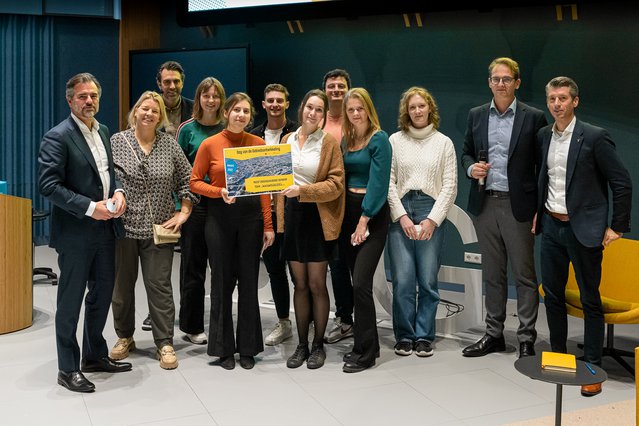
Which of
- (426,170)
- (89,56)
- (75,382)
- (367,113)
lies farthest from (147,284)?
(89,56)

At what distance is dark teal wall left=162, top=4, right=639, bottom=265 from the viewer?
5.54 metres

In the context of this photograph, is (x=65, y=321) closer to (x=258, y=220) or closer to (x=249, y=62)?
(x=258, y=220)

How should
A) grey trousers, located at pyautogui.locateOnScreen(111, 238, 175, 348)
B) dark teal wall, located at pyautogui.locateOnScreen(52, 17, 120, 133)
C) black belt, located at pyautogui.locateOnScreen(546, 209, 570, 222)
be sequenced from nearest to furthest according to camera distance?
1. black belt, located at pyautogui.locateOnScreen(546, 209, 570, 222)
2. grey trousers, located at pyautogui.locateOnScreen(111, 238, 175, 348)
3. dark teal wall, located at pyautogui.locateOnScreen(52, 17, 120, 133)

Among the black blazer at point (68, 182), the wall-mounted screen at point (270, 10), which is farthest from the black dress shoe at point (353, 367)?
the wall-mounted screen at point (270, 10)

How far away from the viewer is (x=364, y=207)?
410 centimetres

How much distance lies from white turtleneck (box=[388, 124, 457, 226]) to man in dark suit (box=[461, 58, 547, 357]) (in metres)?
0.14

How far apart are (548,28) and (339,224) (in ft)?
9.24

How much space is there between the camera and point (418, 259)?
455cm

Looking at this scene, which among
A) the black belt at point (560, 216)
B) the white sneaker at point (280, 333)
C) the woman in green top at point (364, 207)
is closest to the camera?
the black belt at point (560, 216)

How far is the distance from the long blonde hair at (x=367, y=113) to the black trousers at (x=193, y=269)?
974 millimetres

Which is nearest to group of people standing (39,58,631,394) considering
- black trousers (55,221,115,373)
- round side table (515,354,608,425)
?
black trousers (55,221,115,373)

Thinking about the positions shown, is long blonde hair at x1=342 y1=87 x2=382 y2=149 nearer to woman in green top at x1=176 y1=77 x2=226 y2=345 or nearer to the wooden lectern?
woman in green top at x1=176 y1=77 x2=226 y2=345

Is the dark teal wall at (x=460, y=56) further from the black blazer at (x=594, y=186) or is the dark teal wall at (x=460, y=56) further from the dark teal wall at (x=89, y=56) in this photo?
the black blazer at (x=594, y=186)

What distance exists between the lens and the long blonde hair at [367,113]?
409 cm
